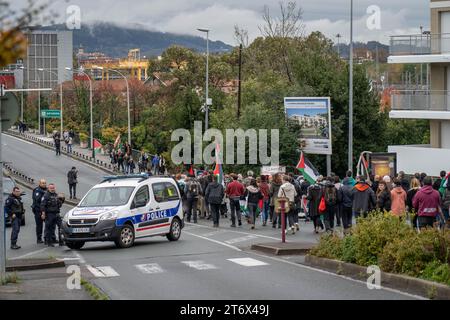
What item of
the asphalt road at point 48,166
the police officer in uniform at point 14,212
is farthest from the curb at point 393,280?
the asphalt road at point 48,166

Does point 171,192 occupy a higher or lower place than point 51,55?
lower

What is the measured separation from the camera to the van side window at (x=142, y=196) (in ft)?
80.7

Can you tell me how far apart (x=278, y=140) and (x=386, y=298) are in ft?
115

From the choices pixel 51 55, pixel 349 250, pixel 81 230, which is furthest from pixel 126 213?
pixel 51 55

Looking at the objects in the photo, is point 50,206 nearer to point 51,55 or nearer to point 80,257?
point 80,257

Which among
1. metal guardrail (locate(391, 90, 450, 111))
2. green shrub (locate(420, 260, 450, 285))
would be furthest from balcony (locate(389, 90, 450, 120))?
green shrub (locate(420, 260, 450, 285))

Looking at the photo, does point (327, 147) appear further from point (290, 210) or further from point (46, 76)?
point (46, 76)

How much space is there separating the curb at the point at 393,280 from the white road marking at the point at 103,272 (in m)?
3.85

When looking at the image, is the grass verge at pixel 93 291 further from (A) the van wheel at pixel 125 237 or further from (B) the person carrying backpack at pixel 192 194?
(B) the person carrying backpack at pixel 192 194

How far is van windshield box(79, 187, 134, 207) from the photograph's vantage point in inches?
963

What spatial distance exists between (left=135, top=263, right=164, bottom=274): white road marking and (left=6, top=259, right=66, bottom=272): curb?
170 cm

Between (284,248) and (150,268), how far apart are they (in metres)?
3.57

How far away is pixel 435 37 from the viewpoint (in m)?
45.2

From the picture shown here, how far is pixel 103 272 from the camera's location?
19.0 metres
